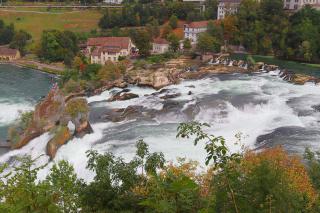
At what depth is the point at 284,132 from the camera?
25922 millimetres

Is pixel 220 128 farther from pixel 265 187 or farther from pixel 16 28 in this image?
pixel 16 28

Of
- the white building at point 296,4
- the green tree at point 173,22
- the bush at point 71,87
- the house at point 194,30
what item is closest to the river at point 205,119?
the bush at point 71,87

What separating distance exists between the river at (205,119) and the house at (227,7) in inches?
1117

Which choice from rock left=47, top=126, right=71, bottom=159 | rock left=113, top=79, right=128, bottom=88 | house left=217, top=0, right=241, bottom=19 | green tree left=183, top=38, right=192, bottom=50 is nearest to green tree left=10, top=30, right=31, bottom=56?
green tree left=183, top=38, right=192, bottom=50

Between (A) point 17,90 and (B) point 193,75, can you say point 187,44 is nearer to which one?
(B) point 193,75

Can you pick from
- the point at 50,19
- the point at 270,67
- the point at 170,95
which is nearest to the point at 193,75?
the point at 170,95

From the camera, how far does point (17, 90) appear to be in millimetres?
42250

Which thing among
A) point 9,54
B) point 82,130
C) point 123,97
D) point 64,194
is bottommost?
point 82,130

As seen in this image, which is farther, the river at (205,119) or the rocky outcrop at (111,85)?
the rocky outcrop at (111,85)

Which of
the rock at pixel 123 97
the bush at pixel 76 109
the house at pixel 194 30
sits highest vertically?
the house at pixel 194 30

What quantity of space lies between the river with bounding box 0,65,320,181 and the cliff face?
1.75 ft

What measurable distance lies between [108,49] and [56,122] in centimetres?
2388

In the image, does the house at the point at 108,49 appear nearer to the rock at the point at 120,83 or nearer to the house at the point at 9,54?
the rock at the point at 120,83

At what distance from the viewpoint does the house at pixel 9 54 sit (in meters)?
57.6
